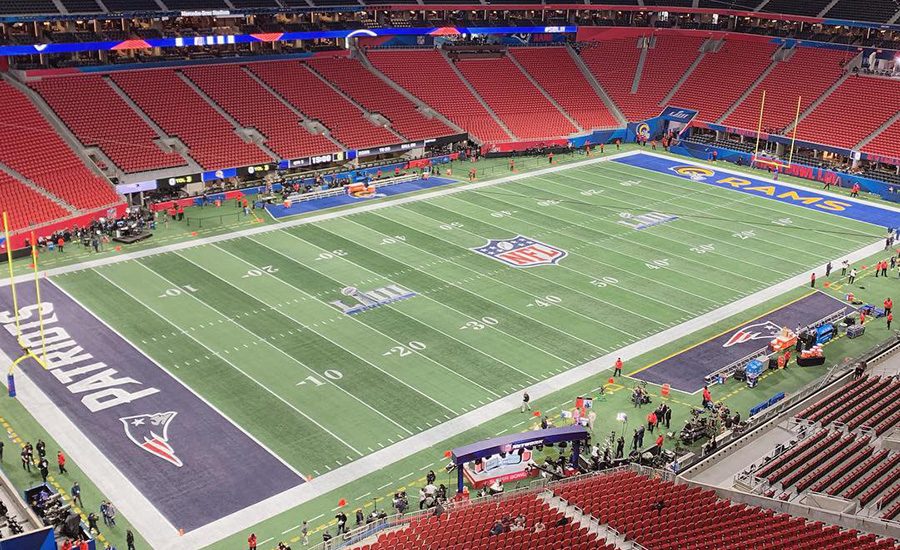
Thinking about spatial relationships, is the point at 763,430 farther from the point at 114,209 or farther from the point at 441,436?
the point at 114,209

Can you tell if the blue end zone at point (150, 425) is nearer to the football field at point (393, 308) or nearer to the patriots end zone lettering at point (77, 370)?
the patriots end zone lettering at point (77, 370)

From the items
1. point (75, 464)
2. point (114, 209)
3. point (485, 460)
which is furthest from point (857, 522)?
point (114, 209)

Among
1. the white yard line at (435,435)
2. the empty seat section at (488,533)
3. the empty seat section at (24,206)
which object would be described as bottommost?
the white yard line at (435,435)

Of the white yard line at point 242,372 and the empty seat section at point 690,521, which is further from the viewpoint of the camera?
the white yard line at point 242,372

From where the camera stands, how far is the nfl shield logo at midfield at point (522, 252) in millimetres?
44625

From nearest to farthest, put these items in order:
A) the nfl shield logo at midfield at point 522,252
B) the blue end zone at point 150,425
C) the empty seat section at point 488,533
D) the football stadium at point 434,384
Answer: the empty seat section at point 488,533 < the football stadium at point 434,384 < the blue end zone at point 150,425 < the nfl shield logo at midfield at point 522,252

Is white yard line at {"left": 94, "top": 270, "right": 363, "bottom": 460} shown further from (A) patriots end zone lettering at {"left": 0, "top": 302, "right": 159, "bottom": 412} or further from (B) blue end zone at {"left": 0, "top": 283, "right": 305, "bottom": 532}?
(A) patriots end zone lettering at {"left": 0, "top": 302, "right": 159, "bottom": 412}

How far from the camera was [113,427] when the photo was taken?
28938 millimetres

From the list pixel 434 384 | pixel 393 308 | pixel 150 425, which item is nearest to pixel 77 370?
pixel 150 425

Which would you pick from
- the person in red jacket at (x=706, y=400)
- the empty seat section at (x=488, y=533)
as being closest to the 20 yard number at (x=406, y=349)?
the person in red jacket at (x=706, y=400)

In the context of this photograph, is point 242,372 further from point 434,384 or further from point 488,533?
point 488,533

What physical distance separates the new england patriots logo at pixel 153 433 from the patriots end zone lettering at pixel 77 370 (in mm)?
1448

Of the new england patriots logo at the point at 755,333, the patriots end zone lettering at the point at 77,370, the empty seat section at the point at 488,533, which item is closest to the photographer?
the empty seat section at the point at 488,533

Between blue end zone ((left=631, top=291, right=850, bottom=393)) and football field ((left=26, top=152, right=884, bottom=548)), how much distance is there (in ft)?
7.33
